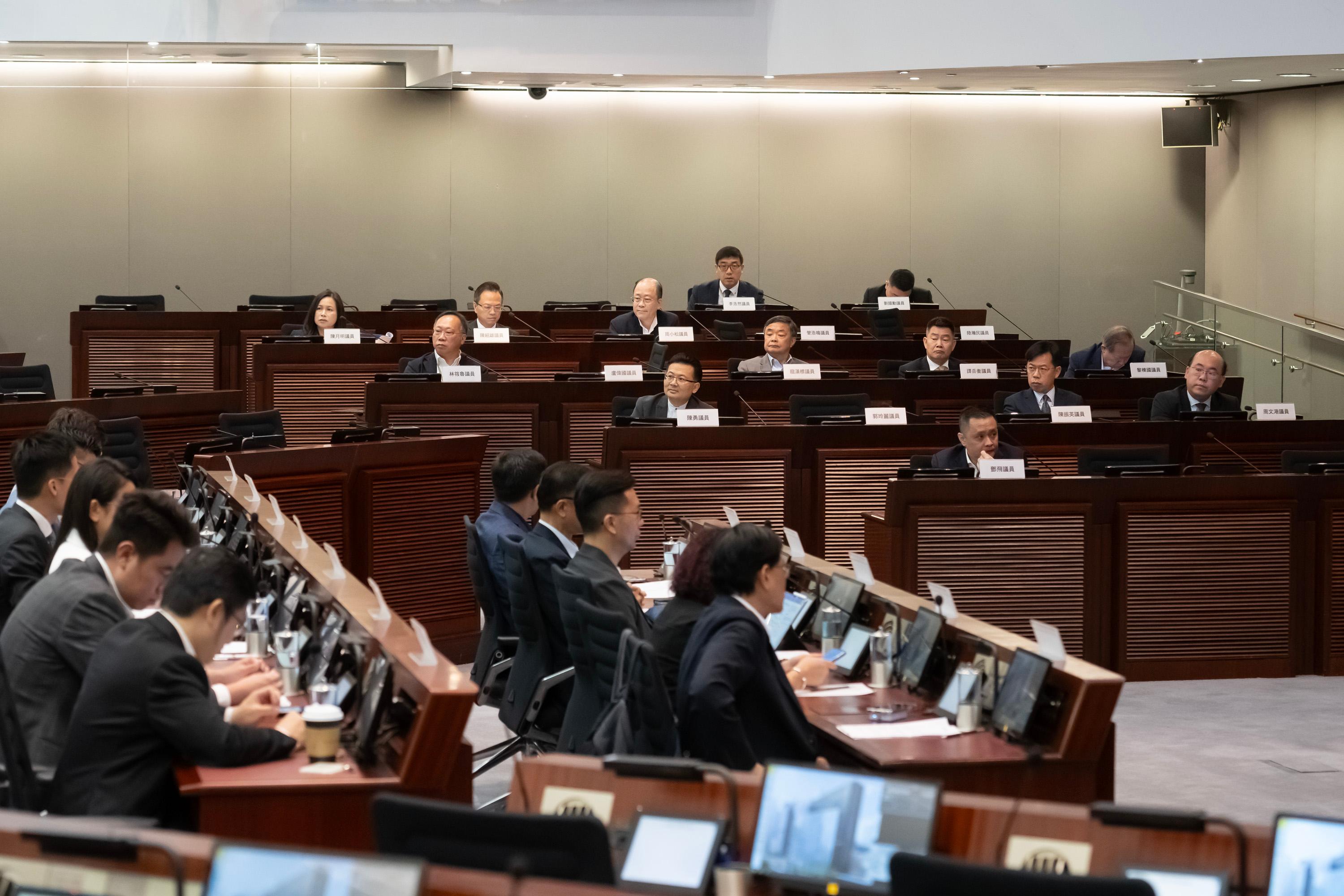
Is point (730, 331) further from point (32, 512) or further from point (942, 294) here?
point (32, 512)

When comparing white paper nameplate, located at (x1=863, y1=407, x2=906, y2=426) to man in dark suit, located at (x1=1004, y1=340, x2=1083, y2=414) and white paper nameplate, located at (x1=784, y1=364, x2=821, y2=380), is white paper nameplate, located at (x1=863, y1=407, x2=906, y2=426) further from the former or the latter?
white paper nameplate, located at (x1=784, y1=364, x2=821, y2=380)

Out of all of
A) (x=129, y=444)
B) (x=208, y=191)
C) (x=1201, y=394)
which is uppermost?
(x=208, y=191)

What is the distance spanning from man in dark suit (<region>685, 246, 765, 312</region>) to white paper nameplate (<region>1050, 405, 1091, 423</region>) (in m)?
4.26

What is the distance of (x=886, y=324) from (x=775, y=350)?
2590 millimetres

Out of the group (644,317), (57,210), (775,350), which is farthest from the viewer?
(57,210)

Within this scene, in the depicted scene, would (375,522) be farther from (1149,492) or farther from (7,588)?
(1149,492)

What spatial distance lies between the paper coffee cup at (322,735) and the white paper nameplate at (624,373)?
5566 mm

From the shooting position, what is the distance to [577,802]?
2.75 m

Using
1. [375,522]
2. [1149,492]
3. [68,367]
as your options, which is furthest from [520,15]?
[1149,492]

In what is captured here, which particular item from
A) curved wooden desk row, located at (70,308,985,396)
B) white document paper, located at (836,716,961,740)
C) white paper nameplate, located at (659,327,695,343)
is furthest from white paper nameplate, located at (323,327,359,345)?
white document paper, located at (836,716,961,740)

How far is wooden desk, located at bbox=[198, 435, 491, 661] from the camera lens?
684cm

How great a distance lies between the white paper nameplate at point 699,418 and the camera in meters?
7.82

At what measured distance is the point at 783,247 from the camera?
596 inches

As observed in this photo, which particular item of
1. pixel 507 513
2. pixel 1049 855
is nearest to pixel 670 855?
pixel 1049 855
